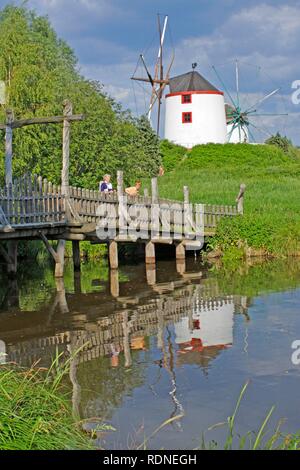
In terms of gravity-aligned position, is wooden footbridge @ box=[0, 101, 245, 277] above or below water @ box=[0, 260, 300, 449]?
above

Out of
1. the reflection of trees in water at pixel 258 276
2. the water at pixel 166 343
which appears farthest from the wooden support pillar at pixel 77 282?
the reflection of trees in water at pixel 258 276

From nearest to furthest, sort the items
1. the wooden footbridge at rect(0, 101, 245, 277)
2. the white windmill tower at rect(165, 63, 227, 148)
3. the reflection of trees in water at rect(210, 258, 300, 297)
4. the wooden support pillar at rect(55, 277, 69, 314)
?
the wooden support pillar at rect(55, 277, 69, 314) < the wooden footbridge at rect(0, 101, 245, 277) < the reflection of trees in water at rect(210, 258, 300, 297) < the white windmill tower at rect(165, 63, 227, 148)

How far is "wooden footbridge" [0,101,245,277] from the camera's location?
59.4 ft

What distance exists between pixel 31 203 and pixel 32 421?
1185 centimetres

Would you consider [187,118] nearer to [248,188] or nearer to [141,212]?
[248,188]

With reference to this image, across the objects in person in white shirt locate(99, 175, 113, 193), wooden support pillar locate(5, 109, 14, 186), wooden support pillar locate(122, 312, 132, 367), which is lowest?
wooden support pillar locate(122, 312, 132, 367)

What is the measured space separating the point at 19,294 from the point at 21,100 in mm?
8952

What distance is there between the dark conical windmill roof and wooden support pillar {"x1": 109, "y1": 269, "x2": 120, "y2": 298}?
132 ft

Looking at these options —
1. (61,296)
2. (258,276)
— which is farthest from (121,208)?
(258,276)

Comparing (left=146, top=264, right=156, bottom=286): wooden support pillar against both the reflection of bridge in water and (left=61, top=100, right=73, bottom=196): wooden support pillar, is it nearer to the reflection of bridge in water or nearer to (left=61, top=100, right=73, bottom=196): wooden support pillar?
the reflection of bridge in water

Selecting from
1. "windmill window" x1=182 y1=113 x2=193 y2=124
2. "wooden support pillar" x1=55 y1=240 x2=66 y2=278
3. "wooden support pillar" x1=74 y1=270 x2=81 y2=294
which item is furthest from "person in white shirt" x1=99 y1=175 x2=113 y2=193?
"windmill window" x1=182 y1=113 x2=193 y2=124

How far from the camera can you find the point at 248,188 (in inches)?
1494

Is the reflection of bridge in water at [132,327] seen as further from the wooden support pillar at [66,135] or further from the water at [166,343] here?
the wooden support pillar at [66,135]

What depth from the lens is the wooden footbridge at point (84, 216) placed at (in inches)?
712
